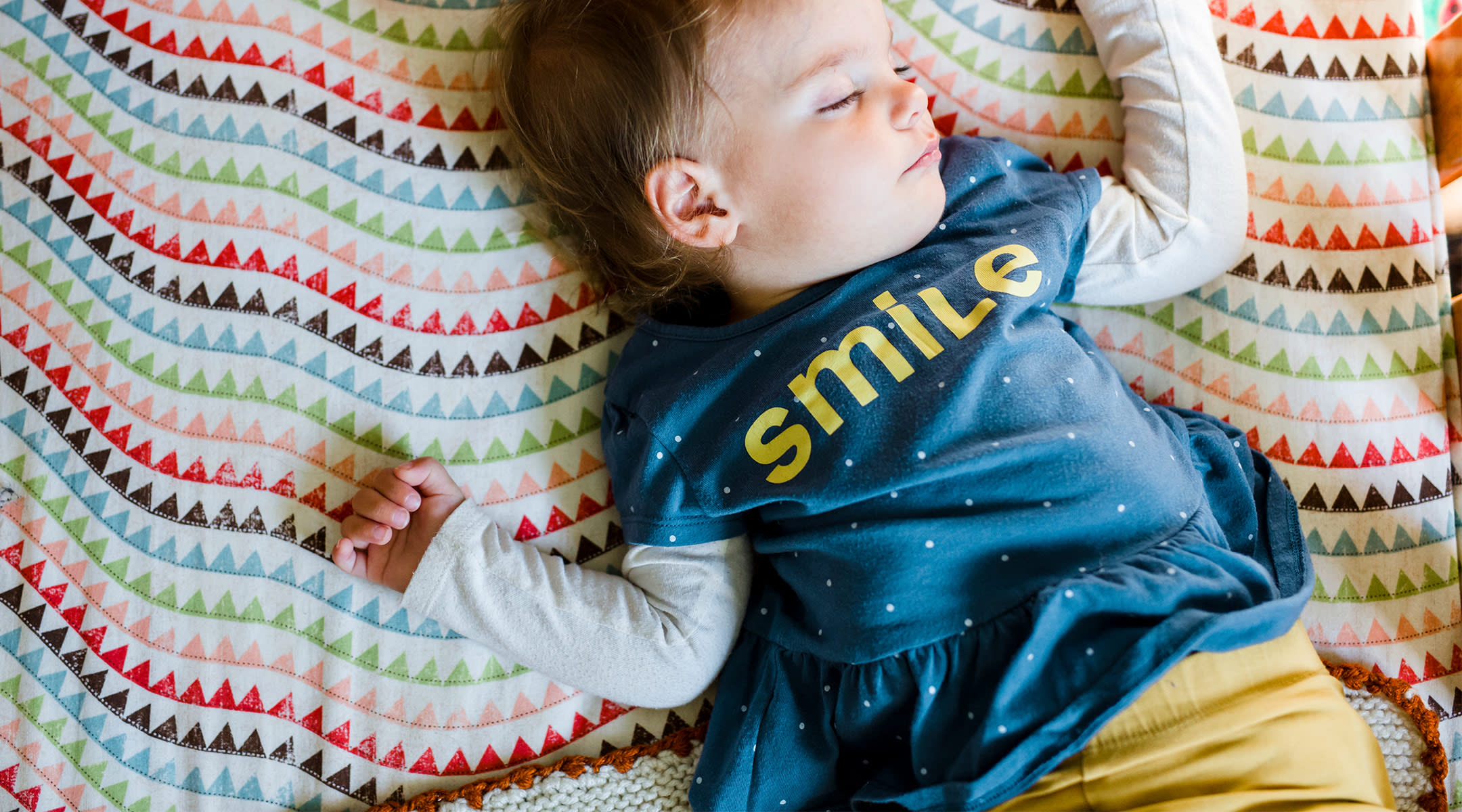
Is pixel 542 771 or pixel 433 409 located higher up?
pixel 433 409

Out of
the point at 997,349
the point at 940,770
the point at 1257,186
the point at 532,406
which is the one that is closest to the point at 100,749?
the point at 532,406

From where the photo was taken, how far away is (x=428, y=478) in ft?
3.25

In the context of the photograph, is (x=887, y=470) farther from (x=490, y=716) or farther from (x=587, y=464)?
(x=490, y=716)

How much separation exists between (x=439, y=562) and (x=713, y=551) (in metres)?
0.28

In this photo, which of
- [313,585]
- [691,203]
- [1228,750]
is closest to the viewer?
[1228,750]

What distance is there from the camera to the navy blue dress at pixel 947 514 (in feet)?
2.66

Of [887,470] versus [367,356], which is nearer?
[887,470]

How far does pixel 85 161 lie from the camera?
108 cm

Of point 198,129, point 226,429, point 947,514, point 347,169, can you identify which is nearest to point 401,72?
point 347,169

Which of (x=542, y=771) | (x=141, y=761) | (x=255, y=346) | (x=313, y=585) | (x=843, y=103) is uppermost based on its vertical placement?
(x=843, y=103)

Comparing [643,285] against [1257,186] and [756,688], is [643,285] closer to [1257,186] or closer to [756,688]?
[756,688]

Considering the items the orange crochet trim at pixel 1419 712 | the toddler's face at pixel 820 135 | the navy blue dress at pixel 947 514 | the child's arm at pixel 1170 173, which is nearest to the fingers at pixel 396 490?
the navy blue dress at pixel 947 514

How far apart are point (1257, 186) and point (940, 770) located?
733mm

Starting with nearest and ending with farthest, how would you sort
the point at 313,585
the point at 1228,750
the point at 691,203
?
the point at 1228,750, the point at 691,203, the point at 313,585
